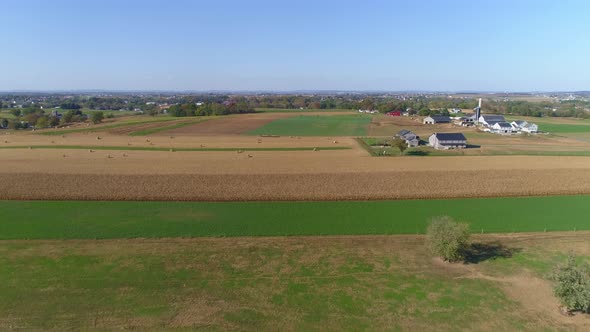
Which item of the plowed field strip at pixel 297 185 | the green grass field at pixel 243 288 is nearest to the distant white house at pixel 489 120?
the plowed field strip at pixel 297 185

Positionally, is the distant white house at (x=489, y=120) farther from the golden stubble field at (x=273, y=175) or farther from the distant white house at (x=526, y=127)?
the golden stubble field at (x=273, y=175)

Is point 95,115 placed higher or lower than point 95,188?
higher

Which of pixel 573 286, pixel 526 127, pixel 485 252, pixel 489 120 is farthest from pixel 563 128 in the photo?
pixel 573 286

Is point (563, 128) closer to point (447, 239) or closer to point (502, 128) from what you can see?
point (502, 128)

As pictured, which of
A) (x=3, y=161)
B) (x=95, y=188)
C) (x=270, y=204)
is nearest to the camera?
(x=270, y=204)

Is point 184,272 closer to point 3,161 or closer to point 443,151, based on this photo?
point 3,161

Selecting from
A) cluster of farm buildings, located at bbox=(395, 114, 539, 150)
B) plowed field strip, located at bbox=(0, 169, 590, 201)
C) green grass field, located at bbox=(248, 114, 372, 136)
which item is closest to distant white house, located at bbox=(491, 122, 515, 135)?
cluster of farm buildings, located at bbox=(395, 114, 539, 150)

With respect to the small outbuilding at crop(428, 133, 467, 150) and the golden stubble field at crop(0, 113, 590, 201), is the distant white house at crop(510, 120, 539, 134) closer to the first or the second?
the small outbuilding at crop(428, 133, 467, 150)

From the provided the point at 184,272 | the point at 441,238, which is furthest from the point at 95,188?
the point at 441,238
